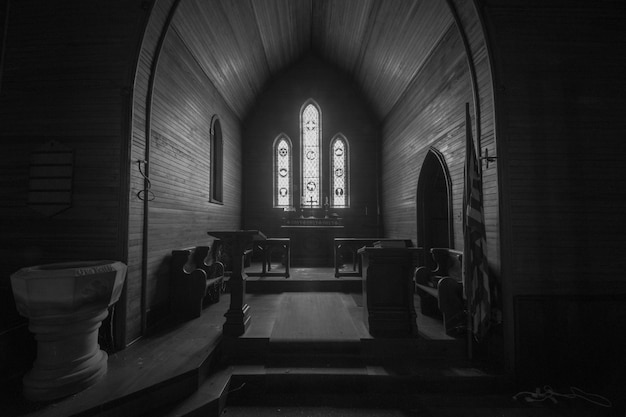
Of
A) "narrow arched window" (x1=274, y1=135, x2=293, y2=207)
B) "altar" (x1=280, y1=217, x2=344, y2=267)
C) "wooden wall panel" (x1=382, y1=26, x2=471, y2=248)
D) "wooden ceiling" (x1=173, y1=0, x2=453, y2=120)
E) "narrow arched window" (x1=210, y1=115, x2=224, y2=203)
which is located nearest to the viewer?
"wooden wall panel" (x1=382, y1=26, x2=471, y2=248)

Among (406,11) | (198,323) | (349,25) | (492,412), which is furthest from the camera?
(349,25)

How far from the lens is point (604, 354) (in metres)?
2.54

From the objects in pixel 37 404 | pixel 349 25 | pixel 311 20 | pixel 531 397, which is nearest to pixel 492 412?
pixel 531 397

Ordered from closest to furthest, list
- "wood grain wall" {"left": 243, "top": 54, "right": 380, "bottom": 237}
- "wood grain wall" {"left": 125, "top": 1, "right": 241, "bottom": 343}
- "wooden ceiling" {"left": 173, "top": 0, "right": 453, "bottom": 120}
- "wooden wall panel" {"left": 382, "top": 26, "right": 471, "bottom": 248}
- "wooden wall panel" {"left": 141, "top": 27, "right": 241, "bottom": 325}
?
"wood grain wall" {"left": 125, "top": 1, "right": 241, "bottom": 343} < "wooden wall panel" {"left": 141, "top": 27, "right": 241, "bottom": 325} < "wooden wall panel" {"left": 382, "top": 26, "right": 471, "bottom": 248} < "wooden ceiling" {"left": 173, "top": 0, "right": 453, "bottom": 120} < "wood grain wall" {"left": 243, "top": 54, "right": 380, "bottom": 237}

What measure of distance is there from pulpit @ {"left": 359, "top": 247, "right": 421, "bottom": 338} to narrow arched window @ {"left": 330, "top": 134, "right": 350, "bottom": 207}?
4951 mm

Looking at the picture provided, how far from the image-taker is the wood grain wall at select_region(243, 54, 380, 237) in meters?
7.75

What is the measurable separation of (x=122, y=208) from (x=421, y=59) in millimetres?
5111

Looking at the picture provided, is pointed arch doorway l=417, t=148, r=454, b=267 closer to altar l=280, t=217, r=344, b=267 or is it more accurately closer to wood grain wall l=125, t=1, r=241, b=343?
altar l=280, t=217, r=344, b=267

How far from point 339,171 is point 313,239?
259cm

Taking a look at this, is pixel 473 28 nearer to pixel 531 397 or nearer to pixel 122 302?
pixel 531 397

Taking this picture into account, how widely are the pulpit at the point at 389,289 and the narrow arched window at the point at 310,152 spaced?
4.98 meters

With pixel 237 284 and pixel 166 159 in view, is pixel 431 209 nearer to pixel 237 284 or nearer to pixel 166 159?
pixel 237 284

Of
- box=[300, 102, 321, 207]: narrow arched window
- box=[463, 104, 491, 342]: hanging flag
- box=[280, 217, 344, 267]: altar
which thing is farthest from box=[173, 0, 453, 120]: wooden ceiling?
box=[280, 217, 344, 267]: altar

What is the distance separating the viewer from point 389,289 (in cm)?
296
